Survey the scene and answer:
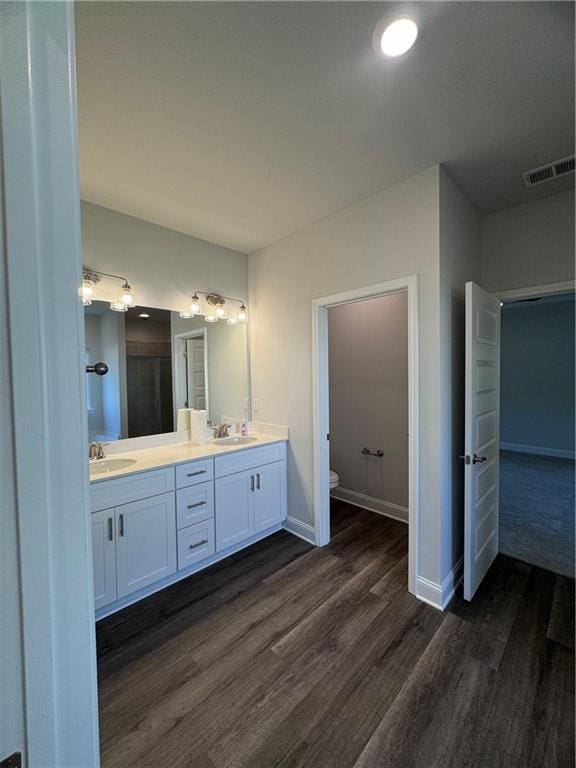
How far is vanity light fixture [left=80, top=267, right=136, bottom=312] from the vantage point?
2.29 metres

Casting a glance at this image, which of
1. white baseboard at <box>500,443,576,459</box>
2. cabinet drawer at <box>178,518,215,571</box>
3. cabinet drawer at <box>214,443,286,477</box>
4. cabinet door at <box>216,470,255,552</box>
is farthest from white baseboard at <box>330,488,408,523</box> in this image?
white baseboard at <box>500,443,576,459</box>

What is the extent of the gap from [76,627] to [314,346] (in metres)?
2.36

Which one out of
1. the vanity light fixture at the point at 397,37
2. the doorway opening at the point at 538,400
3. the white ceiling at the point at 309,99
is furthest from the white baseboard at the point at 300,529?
the vanity light fixture at the point at 397,37

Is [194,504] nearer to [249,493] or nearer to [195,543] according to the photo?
[195,543]

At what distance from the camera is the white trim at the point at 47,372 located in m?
0.40

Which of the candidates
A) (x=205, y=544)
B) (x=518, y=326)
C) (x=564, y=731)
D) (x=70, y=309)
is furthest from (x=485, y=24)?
(x=518, y=326)

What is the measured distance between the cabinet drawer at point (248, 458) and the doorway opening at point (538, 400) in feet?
9.03

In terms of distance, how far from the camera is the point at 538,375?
5.63m

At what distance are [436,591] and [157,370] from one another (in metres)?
2.62

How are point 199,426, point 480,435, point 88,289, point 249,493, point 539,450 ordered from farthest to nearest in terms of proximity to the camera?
Result: point 539,450, point 199,426, point 249,493, point 88,289, point 480,435

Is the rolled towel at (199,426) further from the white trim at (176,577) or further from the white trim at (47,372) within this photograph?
the white trim at (47,372)

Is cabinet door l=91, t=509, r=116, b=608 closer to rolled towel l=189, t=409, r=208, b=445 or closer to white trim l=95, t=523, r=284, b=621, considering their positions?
white trim l=95, t=523, r=284, b=621

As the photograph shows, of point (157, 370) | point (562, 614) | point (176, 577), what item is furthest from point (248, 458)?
point (562, 614)

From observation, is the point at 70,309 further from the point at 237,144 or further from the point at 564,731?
A: the point at 564,731
